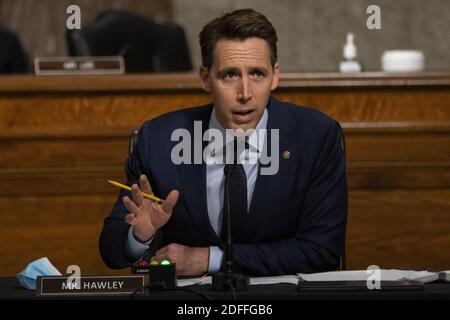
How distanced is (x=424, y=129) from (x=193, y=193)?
58.8 inches

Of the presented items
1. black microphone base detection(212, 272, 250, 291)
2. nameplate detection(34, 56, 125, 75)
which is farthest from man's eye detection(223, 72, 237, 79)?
nameplate detection(34, 56, 125, 75)

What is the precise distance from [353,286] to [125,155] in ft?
6.50

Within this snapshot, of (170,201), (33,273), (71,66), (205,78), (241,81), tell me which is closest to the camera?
(33,273)

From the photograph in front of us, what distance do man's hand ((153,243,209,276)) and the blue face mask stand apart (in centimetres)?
36

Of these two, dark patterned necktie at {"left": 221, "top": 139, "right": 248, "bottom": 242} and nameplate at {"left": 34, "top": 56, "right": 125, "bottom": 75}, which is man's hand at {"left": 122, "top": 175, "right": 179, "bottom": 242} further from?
nameplate at {"left": 34, "top": 56, "right": 125, "bottom": 75}

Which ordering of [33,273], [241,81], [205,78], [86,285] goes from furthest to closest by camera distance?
[205,78] < [241,81] < [33,273] < [86,285]

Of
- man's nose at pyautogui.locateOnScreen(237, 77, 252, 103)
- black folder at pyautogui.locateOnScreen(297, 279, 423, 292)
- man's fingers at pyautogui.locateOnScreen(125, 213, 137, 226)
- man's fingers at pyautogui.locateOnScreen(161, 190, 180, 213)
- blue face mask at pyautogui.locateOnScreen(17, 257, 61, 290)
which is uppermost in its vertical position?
man's nose at pyautogui.locateOnScreen(237, 77, 252, 103)

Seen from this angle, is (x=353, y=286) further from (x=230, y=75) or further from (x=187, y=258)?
(x=230, y=75)

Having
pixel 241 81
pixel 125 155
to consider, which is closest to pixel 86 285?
pixel 241 81

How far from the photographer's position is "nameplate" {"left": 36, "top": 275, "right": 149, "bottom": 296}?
2113 mm

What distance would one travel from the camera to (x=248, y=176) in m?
2.86

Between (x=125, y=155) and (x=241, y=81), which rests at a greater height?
(x=241, y=81)

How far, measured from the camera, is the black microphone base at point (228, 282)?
221cm
